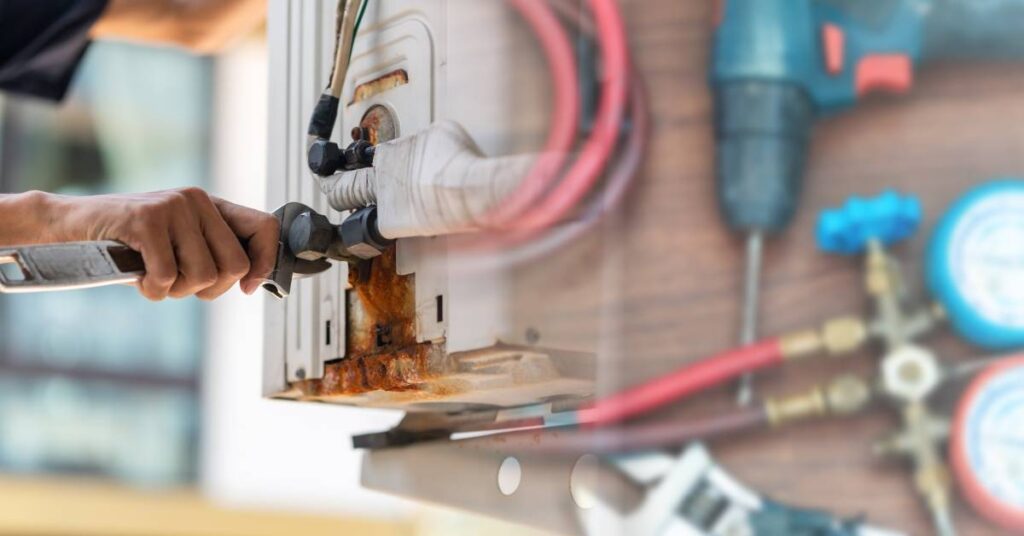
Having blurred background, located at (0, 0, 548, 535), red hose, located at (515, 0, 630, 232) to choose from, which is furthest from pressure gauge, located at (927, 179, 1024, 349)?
blurred background, located at (0, 0, 548, 535)

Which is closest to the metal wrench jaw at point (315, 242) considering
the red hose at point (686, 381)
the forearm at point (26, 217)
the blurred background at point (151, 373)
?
the forearm at point (26, 217)

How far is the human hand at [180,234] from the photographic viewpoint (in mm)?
656

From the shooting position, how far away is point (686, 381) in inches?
36.2

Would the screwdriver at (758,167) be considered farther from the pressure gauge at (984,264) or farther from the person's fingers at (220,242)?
the person's fingers at (220,242)

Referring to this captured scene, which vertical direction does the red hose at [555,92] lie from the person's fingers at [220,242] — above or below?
above

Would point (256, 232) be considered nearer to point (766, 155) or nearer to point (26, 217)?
point (26, 217)

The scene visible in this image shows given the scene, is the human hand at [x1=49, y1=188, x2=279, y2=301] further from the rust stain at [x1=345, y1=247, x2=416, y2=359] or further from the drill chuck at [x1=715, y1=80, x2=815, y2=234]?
the drill chuck at [x1=715, y1=80, x2=815, y2=234]

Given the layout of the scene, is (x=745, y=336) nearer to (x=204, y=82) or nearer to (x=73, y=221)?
(x=73, y=221)

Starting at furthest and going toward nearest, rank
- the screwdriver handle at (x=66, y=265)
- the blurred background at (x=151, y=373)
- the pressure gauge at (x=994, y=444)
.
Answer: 1. the blurred background at (x=151, y=373)
2. the pressure gauge at (x=994, y=444)
3. the screwdriver handle at (x=66, y=265)

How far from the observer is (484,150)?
641mm

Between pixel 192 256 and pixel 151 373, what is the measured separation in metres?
1.92

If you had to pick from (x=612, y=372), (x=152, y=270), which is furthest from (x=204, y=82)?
(x=152, y=270)

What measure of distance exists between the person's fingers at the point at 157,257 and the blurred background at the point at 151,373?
150 centimetres

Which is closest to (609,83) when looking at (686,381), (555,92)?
(555,92)
